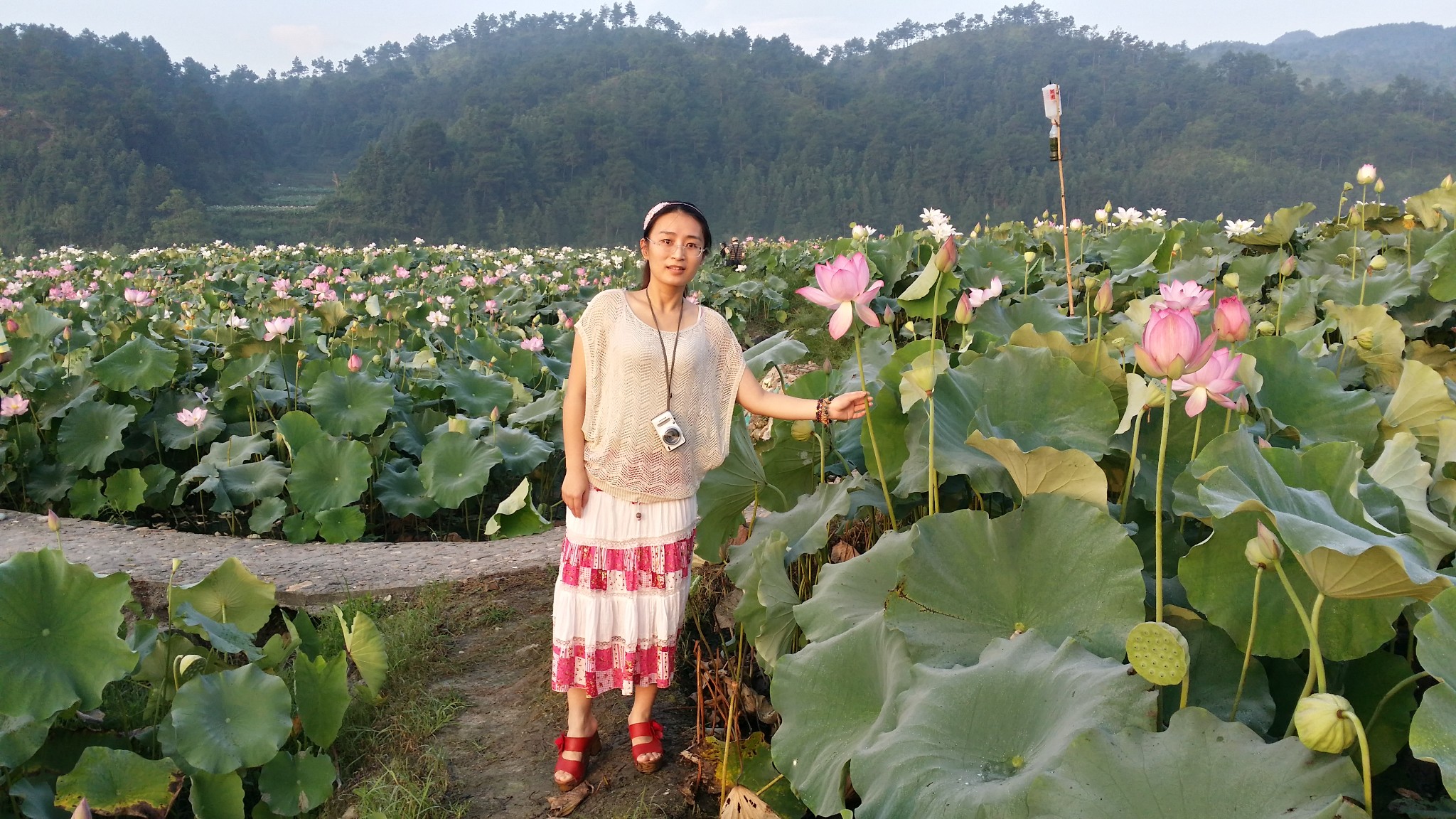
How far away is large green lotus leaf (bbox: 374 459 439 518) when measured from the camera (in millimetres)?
3641

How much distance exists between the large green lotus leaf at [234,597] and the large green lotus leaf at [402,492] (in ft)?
4.72

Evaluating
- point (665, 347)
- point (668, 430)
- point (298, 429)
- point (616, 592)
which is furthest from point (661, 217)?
point (298, 429)

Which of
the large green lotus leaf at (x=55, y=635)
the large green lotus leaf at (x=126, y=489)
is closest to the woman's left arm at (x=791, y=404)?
the large green lotus leaf at (x=55, y=635)

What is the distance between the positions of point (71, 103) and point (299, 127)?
32860 millimetres

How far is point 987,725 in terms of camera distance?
1069 mm

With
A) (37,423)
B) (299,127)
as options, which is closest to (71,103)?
(299,127)

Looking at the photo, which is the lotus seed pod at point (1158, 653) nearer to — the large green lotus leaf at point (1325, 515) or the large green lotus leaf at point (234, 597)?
the large green lotus leaf at point (1325, 515)

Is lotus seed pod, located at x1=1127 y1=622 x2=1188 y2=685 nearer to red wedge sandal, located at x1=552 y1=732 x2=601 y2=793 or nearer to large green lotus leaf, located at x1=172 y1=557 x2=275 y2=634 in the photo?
red wedge sandal, located at x1=552 y1=732 x2=601 y2=793

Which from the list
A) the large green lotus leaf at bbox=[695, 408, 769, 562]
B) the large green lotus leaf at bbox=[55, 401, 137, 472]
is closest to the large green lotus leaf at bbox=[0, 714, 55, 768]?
the large green lotus leaf at bbox=[695, 408, 769, 562]

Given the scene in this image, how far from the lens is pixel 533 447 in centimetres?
369

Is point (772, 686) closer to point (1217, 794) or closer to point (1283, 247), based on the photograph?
point (1217, 794)

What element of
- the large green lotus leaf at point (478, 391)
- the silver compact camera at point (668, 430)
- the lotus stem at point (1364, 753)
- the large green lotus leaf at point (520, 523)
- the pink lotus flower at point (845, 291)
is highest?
the pink lotus flower at point (845, 291)

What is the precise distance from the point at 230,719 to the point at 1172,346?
1.69 m

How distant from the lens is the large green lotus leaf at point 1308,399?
168cm
